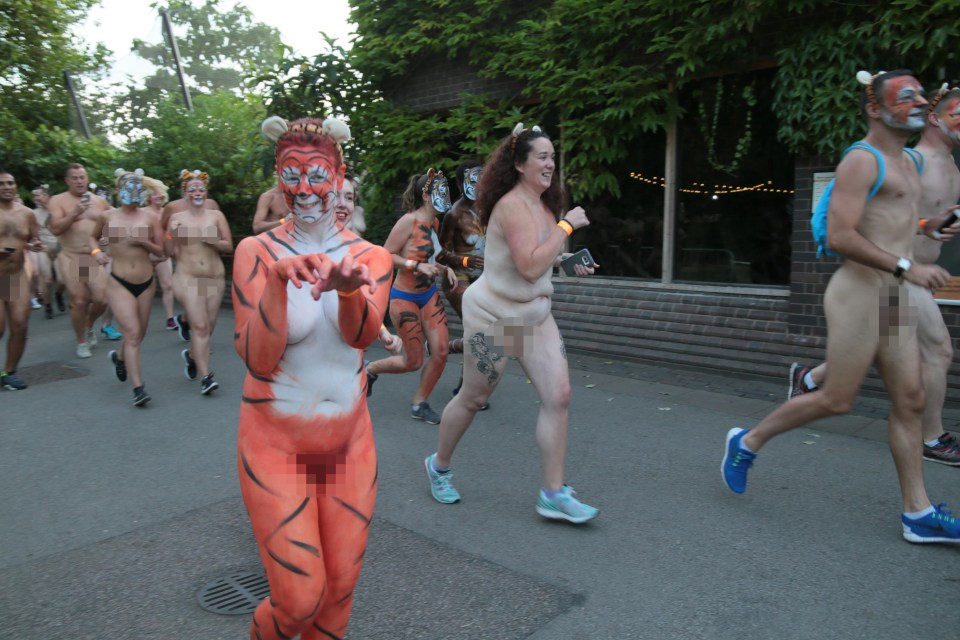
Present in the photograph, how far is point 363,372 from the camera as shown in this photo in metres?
2.47

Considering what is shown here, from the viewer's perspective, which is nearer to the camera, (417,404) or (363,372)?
(363,372)

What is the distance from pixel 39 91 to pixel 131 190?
13936mm

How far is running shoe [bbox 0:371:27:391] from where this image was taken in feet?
25.4

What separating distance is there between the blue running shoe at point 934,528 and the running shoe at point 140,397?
19.8 feet

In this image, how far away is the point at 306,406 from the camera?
91.0 inches

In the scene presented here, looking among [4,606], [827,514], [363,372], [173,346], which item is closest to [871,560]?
[827,514]

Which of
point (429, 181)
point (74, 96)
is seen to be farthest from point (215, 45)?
point (429, 181)

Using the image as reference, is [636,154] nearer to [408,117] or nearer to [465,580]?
[408,117]

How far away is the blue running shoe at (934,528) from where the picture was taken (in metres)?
3.74

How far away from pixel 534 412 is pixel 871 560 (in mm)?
3283

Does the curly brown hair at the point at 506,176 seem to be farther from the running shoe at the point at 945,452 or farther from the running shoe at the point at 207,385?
the running shoe at the point at 207,385

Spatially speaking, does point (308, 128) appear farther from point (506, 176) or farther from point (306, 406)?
point (506, 176)

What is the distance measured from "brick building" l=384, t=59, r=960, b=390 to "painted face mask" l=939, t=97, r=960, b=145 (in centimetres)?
246

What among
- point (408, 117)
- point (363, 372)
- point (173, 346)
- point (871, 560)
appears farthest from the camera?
point (408, 117)
